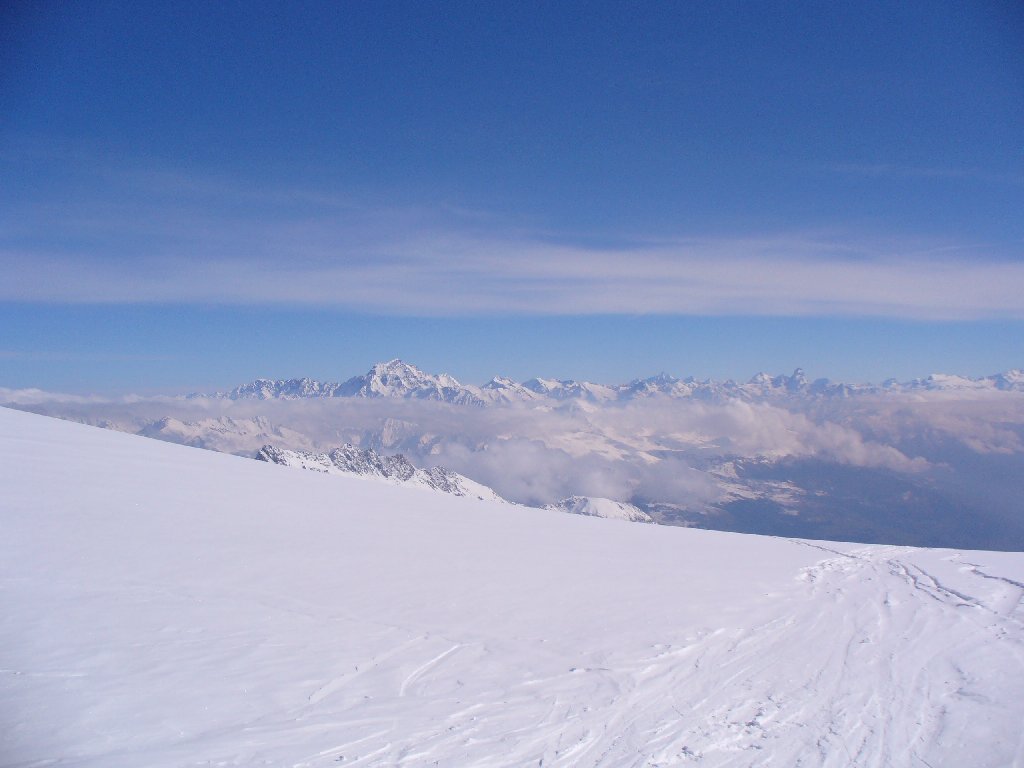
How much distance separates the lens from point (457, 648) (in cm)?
895

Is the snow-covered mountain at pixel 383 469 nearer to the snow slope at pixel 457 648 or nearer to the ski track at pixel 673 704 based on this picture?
the snow slope at pixel 457 648

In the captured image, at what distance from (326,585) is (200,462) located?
1454cm

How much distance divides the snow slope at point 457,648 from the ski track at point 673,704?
0.12 feet

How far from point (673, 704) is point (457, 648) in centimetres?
325

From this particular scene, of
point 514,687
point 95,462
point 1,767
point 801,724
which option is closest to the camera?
point 1,767

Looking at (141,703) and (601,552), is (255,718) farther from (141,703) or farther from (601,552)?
(601,552)

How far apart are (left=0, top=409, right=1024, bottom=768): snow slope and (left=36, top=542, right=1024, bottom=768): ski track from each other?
0.04 m

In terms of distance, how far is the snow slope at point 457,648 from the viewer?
21.0ft

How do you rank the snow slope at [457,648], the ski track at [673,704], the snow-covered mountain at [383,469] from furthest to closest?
the snow-covered mountain at [383,469] < the snow slope at [457,648] < the ski track at [673,704]

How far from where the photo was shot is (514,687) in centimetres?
784

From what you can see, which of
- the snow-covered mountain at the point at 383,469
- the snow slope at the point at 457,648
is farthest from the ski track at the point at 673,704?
the snow-covered mountain at the point at 383,469

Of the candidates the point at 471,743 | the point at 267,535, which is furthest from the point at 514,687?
the point at 267,535

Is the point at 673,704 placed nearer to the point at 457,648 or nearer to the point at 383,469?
the point at 457,648

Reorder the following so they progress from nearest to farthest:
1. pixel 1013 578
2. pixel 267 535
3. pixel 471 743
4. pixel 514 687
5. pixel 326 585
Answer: pixel 471 743
pixel 514 687
pixel 326 585
pixel 1013 578
pixel 267 535
